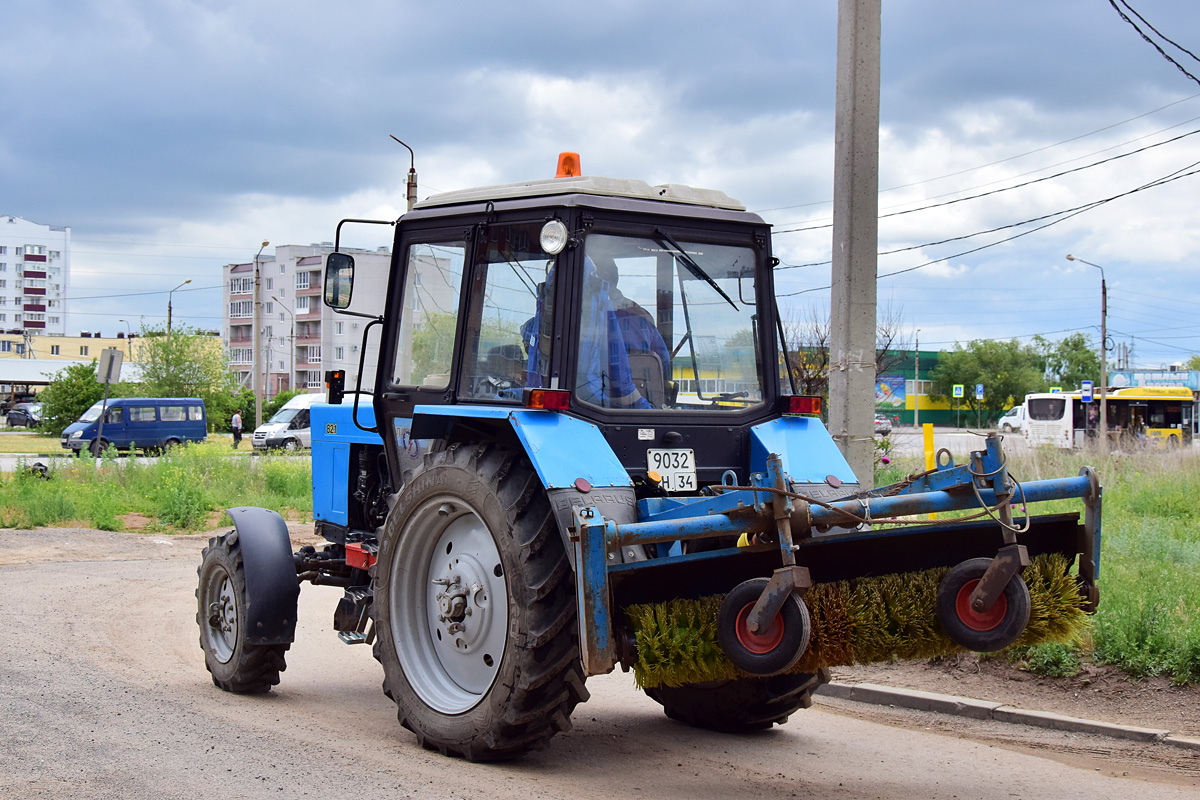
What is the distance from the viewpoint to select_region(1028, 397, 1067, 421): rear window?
45844mm

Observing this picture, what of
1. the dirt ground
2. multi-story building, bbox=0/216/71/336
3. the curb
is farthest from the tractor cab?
multi-story building, bbox=0/216/71/336

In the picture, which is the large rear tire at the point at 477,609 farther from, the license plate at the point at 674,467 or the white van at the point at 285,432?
the white van at the point at 285,432

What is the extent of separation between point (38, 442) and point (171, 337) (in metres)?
8.68

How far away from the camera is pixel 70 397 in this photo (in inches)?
1876

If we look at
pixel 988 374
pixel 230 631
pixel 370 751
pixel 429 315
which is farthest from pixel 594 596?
pixel 988 374

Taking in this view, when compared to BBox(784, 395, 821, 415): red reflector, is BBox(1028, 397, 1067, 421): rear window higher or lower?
higher

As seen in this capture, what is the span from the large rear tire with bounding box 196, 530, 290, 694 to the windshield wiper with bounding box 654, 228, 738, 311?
10.5 feet

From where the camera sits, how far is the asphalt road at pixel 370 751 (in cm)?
490

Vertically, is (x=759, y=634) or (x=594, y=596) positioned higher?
(x=594, y=596)

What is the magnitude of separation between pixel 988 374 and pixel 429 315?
75.1 m

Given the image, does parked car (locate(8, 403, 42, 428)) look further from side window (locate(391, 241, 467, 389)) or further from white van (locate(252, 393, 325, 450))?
side window (locate(391, 241, 467, 389))

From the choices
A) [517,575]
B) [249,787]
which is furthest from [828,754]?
[249,787]

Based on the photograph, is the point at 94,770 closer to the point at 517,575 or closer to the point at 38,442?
the point at 517,575

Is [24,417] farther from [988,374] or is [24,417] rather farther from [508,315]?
[508,315]
